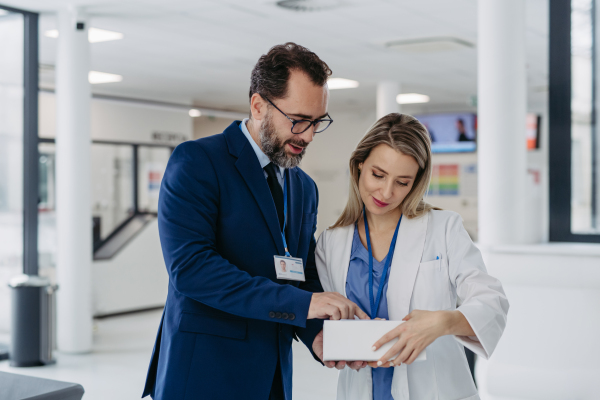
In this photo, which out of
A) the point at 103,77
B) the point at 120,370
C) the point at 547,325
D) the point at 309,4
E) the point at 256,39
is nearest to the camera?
the point at 547,325

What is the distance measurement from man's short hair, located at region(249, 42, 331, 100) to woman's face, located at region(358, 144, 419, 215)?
0.89 feet

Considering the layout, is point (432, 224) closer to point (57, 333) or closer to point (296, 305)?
point (296, 305)

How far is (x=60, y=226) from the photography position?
19.5 ft

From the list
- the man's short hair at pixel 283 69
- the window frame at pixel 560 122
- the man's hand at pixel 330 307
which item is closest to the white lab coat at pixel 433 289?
the man's hand at pixel 330 307

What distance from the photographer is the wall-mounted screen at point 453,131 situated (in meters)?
11.5

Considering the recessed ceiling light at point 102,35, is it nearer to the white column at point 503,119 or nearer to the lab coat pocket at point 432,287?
the white column at point 503,119

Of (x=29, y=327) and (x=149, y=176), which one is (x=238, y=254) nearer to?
(x=29, y=327)

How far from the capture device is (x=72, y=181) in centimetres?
592

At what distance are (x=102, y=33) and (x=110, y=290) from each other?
3.69 meters

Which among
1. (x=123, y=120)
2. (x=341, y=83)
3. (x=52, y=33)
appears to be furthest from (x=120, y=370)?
(x=341, y=83)

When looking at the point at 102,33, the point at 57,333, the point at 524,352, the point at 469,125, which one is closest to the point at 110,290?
the point at 57,333

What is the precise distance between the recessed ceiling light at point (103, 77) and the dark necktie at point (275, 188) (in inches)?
275

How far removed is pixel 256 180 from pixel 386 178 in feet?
1.22

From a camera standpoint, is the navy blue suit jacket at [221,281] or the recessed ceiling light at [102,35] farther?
the recessed ceiling light at [102,35]
